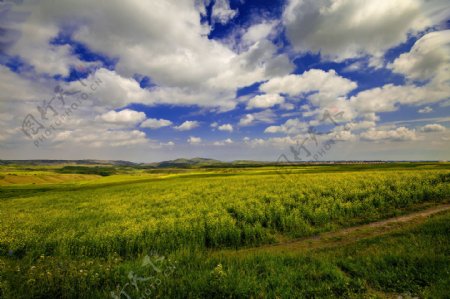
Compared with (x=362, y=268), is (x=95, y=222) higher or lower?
lower

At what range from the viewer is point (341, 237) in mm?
11953

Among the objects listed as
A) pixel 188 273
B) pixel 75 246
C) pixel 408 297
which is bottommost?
pixel 75 246

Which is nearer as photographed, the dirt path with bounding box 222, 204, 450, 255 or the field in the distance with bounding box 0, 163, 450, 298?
the field in the distance with bounding box 0, 163, 450, 298

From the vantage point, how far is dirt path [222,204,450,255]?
36.6 feet

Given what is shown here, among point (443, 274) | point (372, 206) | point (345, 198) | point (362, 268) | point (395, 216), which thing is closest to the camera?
point (443, 274)

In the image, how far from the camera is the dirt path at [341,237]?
11.1m

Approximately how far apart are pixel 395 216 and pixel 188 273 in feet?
49.6

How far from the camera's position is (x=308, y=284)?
6191 mm

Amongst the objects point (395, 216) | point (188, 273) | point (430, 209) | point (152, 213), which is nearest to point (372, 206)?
point (395, 216)

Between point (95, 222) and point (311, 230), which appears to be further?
point (95, 222)

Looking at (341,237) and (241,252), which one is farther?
(341,237)

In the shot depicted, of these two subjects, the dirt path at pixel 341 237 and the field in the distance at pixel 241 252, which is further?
the dirt path at pixel 341 237

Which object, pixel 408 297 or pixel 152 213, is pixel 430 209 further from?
pixel 152 213

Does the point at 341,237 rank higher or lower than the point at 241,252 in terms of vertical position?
higher
